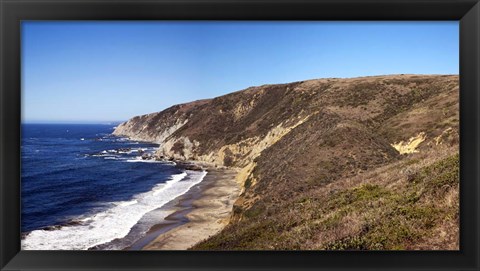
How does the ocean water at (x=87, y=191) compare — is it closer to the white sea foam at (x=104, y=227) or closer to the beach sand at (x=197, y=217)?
the white sea foam at (x=104, y=227)

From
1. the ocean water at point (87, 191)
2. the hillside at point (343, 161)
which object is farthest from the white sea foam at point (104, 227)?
the hillside at point (343, 161)

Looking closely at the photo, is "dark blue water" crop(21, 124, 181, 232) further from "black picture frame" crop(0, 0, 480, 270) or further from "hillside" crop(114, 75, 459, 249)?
"black picture frame" crop(0, 0, 480, 270)

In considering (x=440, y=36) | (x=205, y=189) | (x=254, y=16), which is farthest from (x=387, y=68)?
(x=205, y=189)

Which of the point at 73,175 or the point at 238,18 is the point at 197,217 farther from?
the point at 238,18

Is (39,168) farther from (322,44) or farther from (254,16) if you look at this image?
(254,16)

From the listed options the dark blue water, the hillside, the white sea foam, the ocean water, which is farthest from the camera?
the dark blue water

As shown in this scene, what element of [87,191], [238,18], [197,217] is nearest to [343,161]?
[197,217]

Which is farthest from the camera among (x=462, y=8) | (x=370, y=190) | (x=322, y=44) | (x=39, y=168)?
(x=39, y=168)

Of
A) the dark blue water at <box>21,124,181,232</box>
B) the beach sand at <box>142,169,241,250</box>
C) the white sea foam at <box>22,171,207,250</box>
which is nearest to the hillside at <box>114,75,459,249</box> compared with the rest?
the beach sand at <box>142,169,241,250</box>
